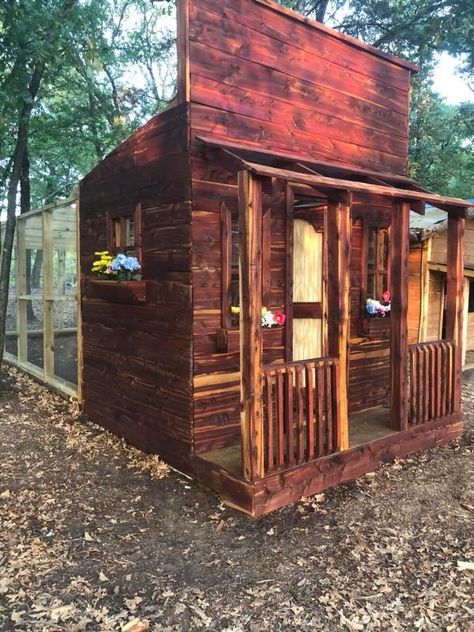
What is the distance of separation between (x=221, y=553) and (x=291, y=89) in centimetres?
406

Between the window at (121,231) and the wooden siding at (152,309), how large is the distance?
9 cm

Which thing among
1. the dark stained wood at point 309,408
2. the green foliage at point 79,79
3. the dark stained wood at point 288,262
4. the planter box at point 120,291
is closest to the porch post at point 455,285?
the dark stained wood at point 288,262

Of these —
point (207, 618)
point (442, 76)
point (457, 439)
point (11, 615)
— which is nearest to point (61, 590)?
point (11, 615)

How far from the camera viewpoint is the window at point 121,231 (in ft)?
16.6

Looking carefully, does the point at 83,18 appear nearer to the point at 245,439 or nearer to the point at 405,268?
the point at 405,268

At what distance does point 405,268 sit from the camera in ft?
15.3

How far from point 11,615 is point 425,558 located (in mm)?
2382

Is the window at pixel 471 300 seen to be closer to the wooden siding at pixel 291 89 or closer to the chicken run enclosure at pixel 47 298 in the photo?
the wooden siding at pixel 291 89

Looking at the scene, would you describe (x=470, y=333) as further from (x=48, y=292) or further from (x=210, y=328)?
(x=48, y=292)

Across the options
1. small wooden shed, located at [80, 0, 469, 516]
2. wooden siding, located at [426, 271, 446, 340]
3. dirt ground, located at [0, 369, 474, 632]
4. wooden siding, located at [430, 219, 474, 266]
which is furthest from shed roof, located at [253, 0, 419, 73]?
dirt ground, located at [0, 369, 474, 632]

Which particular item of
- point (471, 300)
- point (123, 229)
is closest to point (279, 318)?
point (123, 229)

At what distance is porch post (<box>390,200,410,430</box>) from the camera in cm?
466

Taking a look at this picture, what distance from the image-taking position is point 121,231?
207 inches

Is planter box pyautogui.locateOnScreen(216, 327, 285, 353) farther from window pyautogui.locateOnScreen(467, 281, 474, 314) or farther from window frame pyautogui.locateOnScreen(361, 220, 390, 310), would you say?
window pyautogui.locateOnScreen(467, 281, 474, 314)
